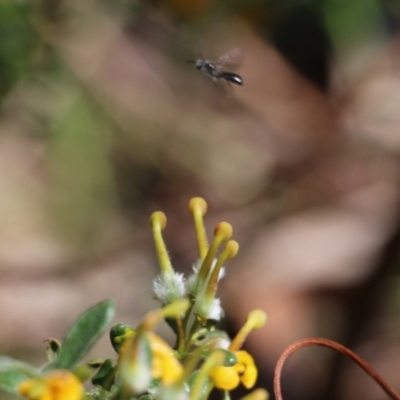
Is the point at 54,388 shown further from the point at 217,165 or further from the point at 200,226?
the point at 217,165

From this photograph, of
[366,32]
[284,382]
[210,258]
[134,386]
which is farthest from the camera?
[366,32]

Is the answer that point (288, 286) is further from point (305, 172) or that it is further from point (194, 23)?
point (194, 23)

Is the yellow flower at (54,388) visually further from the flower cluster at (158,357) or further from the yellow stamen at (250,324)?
the yellow stamen at (250,324)

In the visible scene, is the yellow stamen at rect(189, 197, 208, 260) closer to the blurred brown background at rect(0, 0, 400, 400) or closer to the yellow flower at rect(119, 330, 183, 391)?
the yellow flower at rect(119, 330, 183, 391)

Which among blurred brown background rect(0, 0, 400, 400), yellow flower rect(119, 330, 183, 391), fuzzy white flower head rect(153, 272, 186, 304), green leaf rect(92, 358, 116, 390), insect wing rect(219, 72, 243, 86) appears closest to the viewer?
yellow flower rect(119, 330, 183, 391)

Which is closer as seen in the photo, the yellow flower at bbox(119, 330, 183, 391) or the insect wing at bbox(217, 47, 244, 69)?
the yellow flower at bbox(119, 330, 183, 391)

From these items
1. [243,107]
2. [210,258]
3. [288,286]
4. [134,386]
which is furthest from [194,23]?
[134,386]

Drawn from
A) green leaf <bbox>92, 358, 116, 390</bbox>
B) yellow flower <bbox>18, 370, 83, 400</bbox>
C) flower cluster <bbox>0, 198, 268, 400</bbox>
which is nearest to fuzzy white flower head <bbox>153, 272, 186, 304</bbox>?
flower cluster <bbox>0, 198, 268, 400</bbox>
